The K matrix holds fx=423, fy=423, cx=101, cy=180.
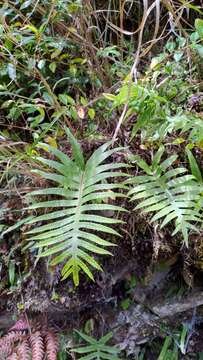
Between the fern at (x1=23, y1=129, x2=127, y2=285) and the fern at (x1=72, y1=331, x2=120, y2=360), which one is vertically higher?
the fern at (x1=23, y1=129, x2=127, y2=285)

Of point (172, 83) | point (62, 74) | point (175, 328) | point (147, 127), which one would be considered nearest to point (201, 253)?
point (175, 328)

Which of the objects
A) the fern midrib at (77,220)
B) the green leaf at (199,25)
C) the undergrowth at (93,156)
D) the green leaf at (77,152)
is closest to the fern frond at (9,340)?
the undergrowth at (93,156)

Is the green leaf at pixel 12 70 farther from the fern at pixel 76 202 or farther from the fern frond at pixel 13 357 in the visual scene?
the fern frond at pixel 13 357

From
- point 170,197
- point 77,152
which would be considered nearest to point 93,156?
point 77,152

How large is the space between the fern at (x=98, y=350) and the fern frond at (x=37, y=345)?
0.34ft

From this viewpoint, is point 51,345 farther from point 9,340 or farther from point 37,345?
point 9,340

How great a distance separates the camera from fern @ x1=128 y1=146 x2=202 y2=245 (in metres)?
1.07

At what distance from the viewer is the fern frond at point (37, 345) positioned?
126 centimetres

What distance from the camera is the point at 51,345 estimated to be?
1281 mm

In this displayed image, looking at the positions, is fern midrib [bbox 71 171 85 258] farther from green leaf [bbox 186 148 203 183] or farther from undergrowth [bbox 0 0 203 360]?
green leaf [bbox 186 148 203 183]

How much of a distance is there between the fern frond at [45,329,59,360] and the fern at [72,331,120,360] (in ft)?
0.20

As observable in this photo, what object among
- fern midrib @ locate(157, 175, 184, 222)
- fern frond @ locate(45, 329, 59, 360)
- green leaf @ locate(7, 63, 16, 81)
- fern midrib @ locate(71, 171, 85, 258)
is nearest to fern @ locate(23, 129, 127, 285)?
fern midrib @ locate(71, 171, 85, 258)

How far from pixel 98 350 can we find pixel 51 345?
0.47 feet

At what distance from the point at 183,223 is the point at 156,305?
37 centimetres
